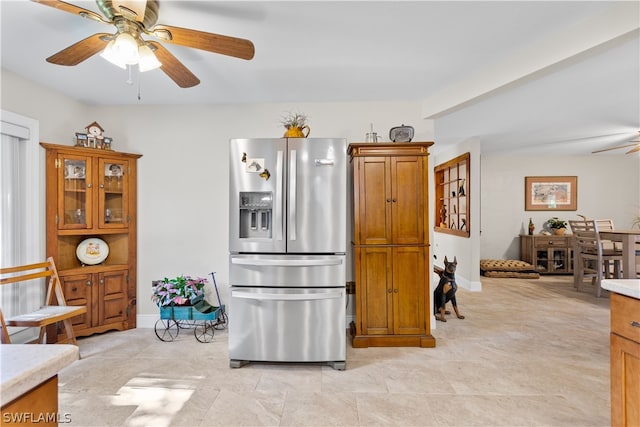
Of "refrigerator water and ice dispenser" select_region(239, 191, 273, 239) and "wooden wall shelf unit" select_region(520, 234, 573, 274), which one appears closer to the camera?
"refrigerator water and ice dispenser" select_region(239, 191, 273, 239)

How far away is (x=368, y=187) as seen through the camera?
10.1 feet

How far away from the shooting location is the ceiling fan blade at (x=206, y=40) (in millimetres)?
1698

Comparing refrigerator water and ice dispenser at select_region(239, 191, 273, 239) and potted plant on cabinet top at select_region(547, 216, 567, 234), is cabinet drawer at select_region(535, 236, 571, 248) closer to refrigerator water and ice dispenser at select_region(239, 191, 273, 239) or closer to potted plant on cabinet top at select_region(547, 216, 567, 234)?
potted plant on cabinet top at select_region(547, 216, 567, 234)

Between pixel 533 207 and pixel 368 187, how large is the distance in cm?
565

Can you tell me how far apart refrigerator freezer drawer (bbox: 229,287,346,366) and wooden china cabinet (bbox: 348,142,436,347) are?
1.69 feet

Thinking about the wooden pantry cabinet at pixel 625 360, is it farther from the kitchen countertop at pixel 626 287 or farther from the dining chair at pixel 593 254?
the dining chair at pixel 593 254

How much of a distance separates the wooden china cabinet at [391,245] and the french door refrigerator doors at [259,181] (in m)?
0.79

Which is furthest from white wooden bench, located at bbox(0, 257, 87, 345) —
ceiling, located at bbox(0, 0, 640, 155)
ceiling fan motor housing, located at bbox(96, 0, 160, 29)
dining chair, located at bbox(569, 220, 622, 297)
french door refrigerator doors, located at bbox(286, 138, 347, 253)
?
dining chair, located at bbox(569, 220, 622, 297)

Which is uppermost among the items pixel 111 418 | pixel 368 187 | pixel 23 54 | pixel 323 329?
pixel 23 54

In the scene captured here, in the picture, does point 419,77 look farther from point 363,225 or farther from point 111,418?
point 111,418

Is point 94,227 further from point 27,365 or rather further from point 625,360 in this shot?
point 625,360

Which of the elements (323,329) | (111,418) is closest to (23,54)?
(111,418)

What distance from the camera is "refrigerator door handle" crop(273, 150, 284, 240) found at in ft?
8.71

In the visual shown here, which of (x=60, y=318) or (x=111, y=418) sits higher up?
(x=60, y=318)
